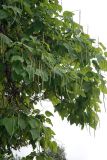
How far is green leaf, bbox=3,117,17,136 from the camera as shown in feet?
9.29

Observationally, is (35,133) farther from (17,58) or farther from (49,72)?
(17,58)

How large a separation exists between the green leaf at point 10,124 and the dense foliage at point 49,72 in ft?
0.23

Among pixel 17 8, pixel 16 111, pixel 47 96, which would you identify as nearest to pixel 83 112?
pixel 47 96

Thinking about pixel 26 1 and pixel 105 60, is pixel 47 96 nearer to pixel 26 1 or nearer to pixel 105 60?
pixel 105 60

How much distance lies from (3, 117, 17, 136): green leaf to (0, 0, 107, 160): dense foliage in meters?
0.07

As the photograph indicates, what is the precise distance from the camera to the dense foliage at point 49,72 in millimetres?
3039

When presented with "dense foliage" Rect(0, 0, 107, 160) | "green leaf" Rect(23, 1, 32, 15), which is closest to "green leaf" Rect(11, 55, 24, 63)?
"dense foliage" Rect(0, 0, 107, 160)

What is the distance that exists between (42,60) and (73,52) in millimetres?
554

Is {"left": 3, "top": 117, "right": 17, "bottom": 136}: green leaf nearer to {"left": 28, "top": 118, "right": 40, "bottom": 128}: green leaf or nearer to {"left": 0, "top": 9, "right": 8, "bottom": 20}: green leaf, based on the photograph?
{"left": 28, "top": 118, "right": 40, "bottom": 128}: green leaf

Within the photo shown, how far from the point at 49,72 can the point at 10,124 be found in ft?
1.47

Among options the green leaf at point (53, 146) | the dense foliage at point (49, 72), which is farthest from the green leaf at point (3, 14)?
the green leaf at point (53, 146)

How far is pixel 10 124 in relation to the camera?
9.35 feet

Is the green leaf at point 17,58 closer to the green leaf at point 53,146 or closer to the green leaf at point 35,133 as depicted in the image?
the green leaf at point 35,133

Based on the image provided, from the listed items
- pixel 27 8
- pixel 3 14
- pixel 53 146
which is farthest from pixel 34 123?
pixel 27 8
